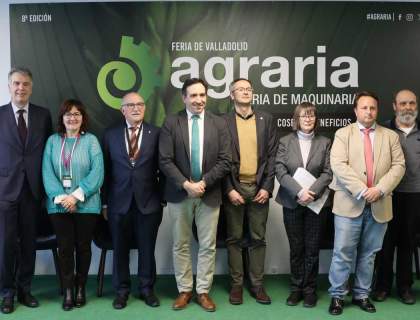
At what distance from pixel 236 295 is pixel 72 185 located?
5.05 feet

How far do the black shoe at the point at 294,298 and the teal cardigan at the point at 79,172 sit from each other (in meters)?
1.64

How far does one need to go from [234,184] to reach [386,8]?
2346 mm

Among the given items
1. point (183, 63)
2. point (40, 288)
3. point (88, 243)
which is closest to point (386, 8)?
point (183, 63)

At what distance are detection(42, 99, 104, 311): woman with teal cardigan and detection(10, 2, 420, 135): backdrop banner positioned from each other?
853 mm

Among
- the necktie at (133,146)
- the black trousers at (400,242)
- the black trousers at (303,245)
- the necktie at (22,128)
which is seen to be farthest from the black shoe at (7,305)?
the black trousers at (400,242)

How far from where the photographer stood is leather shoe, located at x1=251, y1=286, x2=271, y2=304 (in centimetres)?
373

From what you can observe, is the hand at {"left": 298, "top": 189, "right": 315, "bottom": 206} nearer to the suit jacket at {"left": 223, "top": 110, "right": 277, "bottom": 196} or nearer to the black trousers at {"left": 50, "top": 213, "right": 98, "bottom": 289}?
the suit jacket at {"left": 223, "top": 110, "right": 277, "bottom": 196}

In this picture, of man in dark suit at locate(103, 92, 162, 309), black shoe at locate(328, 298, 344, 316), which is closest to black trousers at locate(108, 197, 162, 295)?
man in dark suit at locate(103, 92, 162, 309)

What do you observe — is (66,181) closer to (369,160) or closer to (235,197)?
(235,197)

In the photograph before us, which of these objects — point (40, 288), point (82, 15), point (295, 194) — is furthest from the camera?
point (82, 15)

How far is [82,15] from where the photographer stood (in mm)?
4430

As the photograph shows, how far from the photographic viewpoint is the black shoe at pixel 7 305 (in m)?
3.53

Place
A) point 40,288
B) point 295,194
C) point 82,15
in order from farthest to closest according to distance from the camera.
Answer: point 82,15 → point 40,288 → point 295,194

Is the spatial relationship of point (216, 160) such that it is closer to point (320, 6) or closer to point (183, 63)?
point (183, 63)
